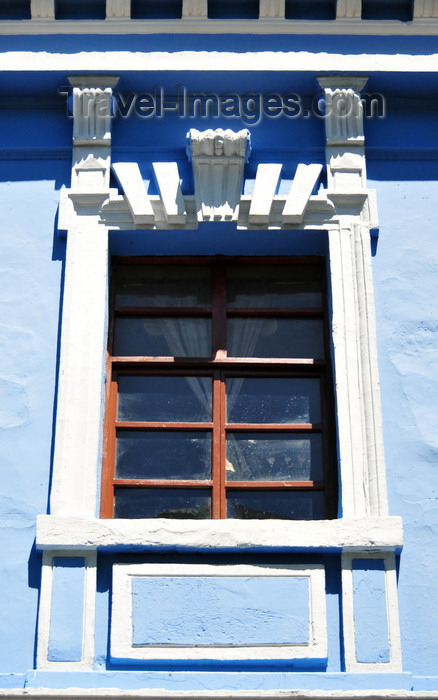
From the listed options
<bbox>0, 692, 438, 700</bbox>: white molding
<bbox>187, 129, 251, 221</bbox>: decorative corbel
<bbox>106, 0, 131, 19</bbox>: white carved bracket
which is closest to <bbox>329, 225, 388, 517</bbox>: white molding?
<bbox>187, 129, 251, 221</bbox>: decorative corbel

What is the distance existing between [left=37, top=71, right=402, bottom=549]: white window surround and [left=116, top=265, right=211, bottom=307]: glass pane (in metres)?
0.32

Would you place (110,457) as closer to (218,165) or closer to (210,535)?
(210,535)

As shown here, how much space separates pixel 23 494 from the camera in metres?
6.62

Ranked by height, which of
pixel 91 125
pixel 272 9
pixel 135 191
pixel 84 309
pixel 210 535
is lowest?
pixel 210 535

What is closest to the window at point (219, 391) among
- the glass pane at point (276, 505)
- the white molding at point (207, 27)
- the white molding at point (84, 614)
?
the glass pane at point (276, 505)

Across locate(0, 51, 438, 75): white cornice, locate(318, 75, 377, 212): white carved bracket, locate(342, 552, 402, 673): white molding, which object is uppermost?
locate(0, 51, 438, 75): white cornice

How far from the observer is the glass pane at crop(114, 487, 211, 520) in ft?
22.4

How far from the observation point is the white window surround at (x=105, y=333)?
6395 millimetres

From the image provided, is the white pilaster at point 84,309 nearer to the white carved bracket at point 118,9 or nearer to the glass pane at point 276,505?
the white carved bracket at point 118,9

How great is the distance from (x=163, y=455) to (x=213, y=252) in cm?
129

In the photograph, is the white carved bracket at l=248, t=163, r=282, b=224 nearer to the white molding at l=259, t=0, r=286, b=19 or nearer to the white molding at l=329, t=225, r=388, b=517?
the white molding at l=329, t=225, r=388, b=517

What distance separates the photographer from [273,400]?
7.17 meters

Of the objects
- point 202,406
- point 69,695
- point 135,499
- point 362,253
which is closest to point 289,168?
point 362,253

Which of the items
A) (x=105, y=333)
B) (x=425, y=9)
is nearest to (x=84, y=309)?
(x=105, y=333)
